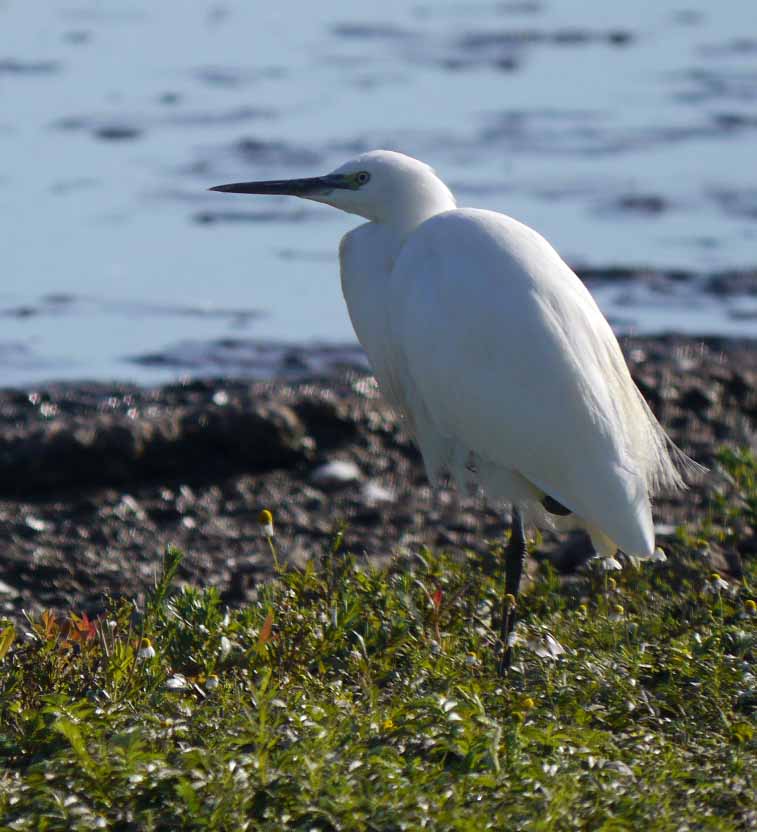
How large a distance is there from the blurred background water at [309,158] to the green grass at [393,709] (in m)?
3.77

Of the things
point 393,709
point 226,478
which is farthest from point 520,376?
point 226,478

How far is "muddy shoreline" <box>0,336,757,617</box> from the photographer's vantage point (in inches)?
206

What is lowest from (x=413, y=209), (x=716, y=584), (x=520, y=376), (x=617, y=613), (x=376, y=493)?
(x=376, y=493)

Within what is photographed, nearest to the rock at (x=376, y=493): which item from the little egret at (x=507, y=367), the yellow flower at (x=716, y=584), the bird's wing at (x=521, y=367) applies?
the little egret at (x=507, y=367)

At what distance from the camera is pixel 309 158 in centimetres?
1053

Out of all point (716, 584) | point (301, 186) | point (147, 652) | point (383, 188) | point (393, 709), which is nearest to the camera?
point (393, 709)

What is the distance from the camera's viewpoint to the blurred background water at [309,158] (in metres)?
8.16

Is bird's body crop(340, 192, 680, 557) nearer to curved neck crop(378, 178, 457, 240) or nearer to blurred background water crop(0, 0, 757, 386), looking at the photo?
curved neck crop(378, 178, 457, 240)

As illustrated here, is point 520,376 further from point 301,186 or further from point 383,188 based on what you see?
point 301,186

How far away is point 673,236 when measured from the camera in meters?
9.39

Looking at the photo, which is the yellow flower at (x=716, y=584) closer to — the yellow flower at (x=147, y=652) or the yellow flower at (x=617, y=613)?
the yellow flower at (x=617, y=613)

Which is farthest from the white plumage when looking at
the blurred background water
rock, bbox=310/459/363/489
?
the blurred background water

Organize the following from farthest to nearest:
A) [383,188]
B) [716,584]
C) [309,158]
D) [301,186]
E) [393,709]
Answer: [309,158], [301,186], [383,188], [716,584], [393,709]

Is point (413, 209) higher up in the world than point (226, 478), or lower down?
higher up
